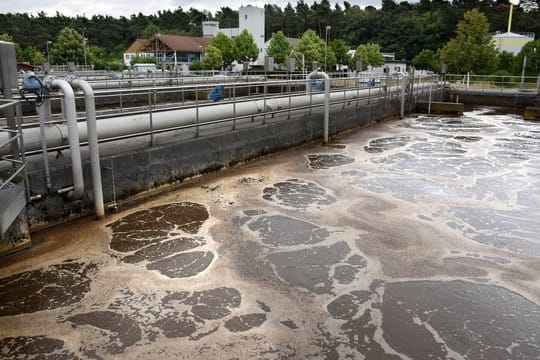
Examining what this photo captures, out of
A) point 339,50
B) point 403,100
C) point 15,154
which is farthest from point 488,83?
point 15,154

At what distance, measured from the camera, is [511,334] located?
12.6ft

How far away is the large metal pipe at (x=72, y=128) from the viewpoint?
5.58 m

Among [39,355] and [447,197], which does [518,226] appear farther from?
[39,355]

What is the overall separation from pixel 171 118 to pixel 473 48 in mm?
33896

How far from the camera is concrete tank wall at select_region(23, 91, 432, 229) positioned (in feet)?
19.3

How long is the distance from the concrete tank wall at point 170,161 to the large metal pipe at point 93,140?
0.82ft

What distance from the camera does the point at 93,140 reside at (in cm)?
595

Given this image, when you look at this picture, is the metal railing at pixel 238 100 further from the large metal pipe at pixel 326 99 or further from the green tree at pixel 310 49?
the green tree at pixel 310 49

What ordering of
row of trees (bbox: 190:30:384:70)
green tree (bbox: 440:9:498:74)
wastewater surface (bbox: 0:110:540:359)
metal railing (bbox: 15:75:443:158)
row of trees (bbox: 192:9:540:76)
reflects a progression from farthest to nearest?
row of trees (bbox: 190:30:384:70) → row of trees (bbox: 192:9:540:76) → green tree (bbox: 440:9:498:74) → metal railing (bbox: 15:75:443:158) → wastewater surface (bbox: 0:110:540:359)

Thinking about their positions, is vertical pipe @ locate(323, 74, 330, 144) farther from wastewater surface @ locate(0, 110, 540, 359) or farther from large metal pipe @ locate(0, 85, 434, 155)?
wastewater surface @ locate(0, 110, 540, 359)

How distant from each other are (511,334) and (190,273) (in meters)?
3.11

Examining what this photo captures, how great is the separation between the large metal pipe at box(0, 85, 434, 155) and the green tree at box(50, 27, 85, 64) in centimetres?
4905

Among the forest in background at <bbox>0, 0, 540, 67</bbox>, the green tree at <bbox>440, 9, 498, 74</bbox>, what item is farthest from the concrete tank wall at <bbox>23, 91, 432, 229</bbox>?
the forest in background at <bbox>0, 0, 540, 67</bbox>

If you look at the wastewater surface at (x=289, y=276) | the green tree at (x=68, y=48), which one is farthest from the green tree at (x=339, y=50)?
the wastewater surface at (x=289, y=276)
